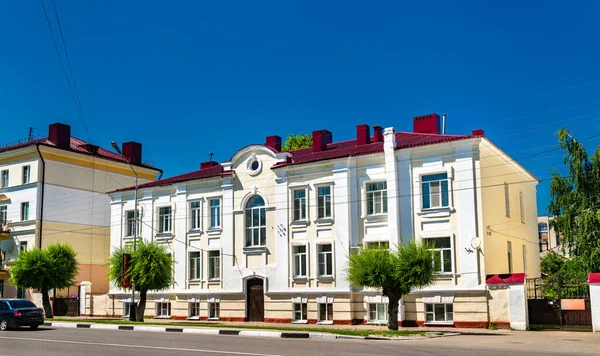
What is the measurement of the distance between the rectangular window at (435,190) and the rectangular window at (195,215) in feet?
47.2

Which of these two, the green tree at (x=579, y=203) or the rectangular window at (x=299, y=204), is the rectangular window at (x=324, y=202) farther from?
the green tree at (x=579, y=203)

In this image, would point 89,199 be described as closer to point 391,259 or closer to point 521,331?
point 391,259

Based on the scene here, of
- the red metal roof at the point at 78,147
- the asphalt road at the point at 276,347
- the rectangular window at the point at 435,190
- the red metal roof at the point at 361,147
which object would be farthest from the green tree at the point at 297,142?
the asphalt road at the point at 276,347

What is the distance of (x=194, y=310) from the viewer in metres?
38.8

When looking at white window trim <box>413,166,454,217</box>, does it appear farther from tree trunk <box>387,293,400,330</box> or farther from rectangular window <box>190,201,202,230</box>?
rectangular window <box>190,201,202,230</box>

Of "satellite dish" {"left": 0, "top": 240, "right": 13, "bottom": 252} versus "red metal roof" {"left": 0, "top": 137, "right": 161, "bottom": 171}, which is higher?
"red metal roof" {"left": 0, "top": 137, "right": 161, "bottom": 171}

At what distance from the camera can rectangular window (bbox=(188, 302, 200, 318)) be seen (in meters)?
38.6

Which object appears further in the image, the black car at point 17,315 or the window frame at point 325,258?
the window frame at point 325,258

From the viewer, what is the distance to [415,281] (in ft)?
87.8

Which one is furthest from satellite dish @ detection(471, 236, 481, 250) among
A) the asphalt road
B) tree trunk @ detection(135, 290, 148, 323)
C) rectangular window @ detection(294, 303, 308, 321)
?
tree trunk @ detection(135, 290, 148, 323)

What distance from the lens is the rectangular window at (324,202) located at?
34.8 meters

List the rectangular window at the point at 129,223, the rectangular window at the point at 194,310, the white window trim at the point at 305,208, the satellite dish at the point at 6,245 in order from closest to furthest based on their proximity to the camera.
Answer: the white window trim at the point at 305,208 → the rectangular window at the point at 194,310 → the rectangular window at the point at 129,223 → the satellite dish at the point at 6,245

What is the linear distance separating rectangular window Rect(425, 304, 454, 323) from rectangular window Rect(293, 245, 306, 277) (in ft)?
24.0

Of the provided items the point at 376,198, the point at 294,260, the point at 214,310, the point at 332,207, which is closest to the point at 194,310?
the point at 214,310
